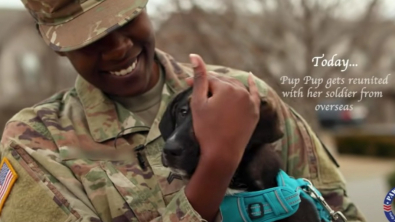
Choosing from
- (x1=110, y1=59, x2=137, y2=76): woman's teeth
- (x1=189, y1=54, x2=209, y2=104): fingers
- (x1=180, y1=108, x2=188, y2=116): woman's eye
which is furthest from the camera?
(x1=110, y1=59, x2=137, y2=76): woman's teeth

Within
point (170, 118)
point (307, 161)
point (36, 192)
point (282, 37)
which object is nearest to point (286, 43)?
point (282, 37)

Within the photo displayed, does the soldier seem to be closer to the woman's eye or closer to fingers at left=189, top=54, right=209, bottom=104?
fingers at left=189, top=54, right=209, bottom=104

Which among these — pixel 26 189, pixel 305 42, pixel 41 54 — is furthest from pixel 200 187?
pixel 41 54

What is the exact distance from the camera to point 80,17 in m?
1.82

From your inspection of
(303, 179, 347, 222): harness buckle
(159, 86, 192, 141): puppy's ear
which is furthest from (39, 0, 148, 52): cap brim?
(303, 179, 347, 222): harness buckle

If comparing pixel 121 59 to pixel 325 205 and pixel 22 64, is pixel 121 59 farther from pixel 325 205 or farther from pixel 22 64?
pixel 22 64

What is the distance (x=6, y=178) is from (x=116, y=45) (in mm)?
586

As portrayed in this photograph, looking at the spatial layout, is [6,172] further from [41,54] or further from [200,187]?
[41,54]

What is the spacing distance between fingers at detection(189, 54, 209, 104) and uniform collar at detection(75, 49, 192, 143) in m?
0.40

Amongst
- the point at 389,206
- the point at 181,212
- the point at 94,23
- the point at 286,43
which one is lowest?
the point at 389,206

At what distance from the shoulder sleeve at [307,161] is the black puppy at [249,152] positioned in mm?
83

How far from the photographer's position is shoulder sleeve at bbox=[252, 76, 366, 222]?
1.88 meters

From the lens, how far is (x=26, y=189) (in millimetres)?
1738

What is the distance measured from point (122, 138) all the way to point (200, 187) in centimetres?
49
